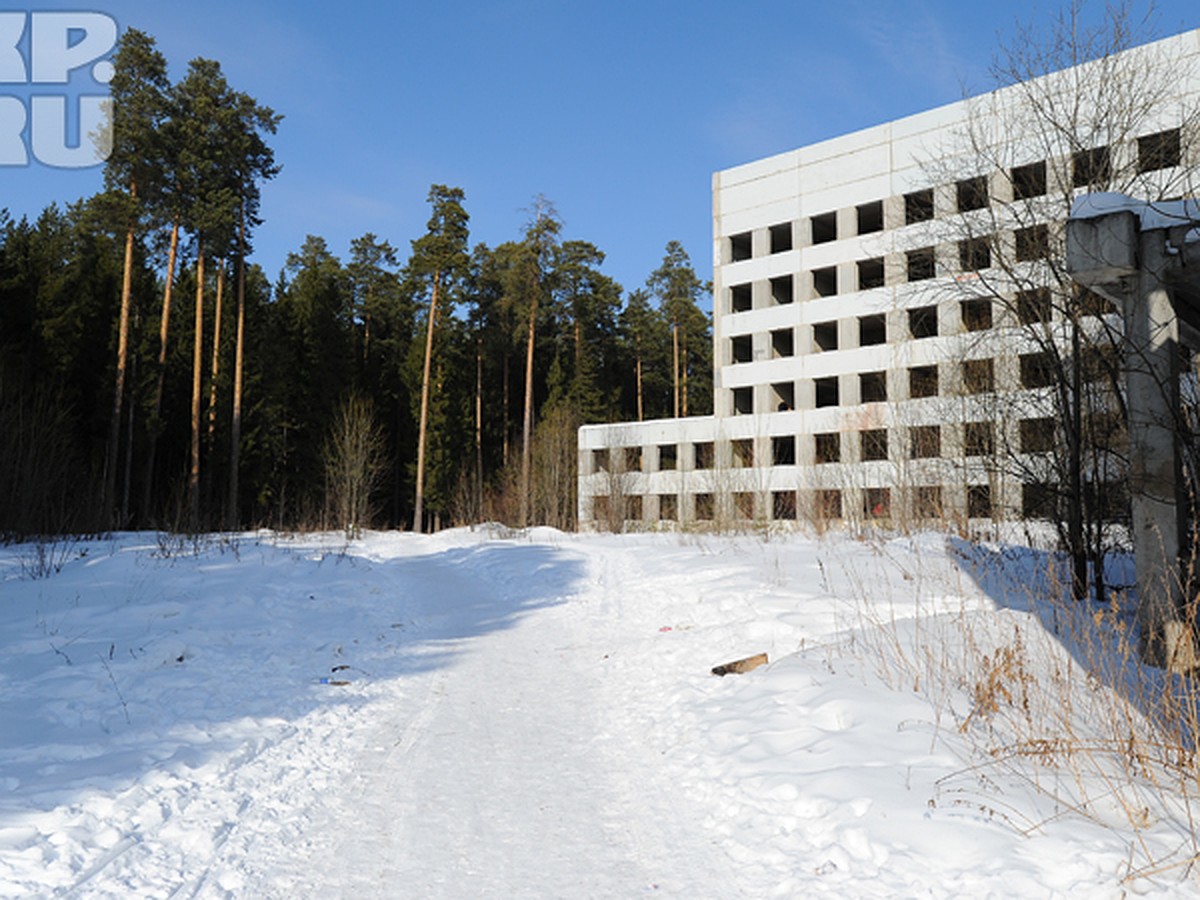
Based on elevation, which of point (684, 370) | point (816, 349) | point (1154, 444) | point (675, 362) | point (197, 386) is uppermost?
point (675, 362)

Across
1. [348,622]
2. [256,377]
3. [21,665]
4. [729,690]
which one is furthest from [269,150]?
[729,690]

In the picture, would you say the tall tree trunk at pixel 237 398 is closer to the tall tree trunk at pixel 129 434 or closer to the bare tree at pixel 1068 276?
the tall tree trunk at pixel 129 434

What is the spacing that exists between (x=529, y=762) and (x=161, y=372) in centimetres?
3702

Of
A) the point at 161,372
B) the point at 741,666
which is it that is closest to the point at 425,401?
the point at 161,372

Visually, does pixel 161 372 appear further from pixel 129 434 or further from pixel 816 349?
pixel 816 349

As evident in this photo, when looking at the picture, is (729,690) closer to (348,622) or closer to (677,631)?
(677,631)

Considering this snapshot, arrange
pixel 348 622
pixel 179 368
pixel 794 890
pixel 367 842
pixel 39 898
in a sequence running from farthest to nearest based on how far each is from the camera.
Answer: pixel 179 368, pixel 348 622, pixel 367 842, pixel 794 890, pixel 39 898

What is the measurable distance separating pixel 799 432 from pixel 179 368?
32729 mm

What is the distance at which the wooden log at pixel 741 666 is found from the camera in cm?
779

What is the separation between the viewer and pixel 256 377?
43.5 m

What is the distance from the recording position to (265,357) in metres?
47.0

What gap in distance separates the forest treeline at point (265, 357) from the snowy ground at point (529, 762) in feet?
48.9

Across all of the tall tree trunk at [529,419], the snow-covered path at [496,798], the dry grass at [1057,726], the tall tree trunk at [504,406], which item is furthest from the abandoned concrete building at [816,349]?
the snow-covered path at [496,798]

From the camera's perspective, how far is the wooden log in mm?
7785
